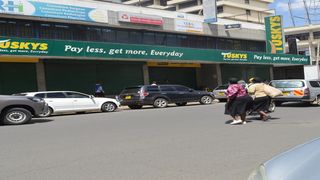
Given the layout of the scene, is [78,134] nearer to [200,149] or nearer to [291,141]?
[200,149]

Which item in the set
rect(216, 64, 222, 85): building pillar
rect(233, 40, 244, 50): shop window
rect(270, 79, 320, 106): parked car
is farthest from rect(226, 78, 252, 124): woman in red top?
rect(233, 40, 244, 50): shop window

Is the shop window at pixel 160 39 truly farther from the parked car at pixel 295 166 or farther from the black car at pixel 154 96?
the parked car at pixel 295 166

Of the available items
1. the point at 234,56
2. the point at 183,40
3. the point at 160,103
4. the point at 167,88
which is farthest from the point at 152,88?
the point at 234,56

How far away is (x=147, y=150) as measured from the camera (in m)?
9.13

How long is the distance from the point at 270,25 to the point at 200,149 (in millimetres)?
38690

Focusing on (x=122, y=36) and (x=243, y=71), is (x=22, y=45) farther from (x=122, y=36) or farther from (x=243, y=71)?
(x=243, y=71)

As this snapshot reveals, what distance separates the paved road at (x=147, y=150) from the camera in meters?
6.92

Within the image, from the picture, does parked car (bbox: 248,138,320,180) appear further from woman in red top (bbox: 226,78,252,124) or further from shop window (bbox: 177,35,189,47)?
shop window (bbox: 177,35,189,47)

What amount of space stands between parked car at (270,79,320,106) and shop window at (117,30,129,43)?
14037mm

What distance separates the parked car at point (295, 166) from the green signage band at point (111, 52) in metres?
22.2

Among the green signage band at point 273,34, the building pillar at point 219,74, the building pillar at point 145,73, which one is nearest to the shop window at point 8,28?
the building pillar at point 145,73

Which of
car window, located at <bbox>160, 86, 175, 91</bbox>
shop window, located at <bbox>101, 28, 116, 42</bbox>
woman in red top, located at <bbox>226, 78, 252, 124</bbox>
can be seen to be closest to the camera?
woman in red top, located at <bbox>226, 78, 252, 124</bbox>

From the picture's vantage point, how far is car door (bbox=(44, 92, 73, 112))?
843 inches

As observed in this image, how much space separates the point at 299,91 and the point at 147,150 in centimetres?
1482
